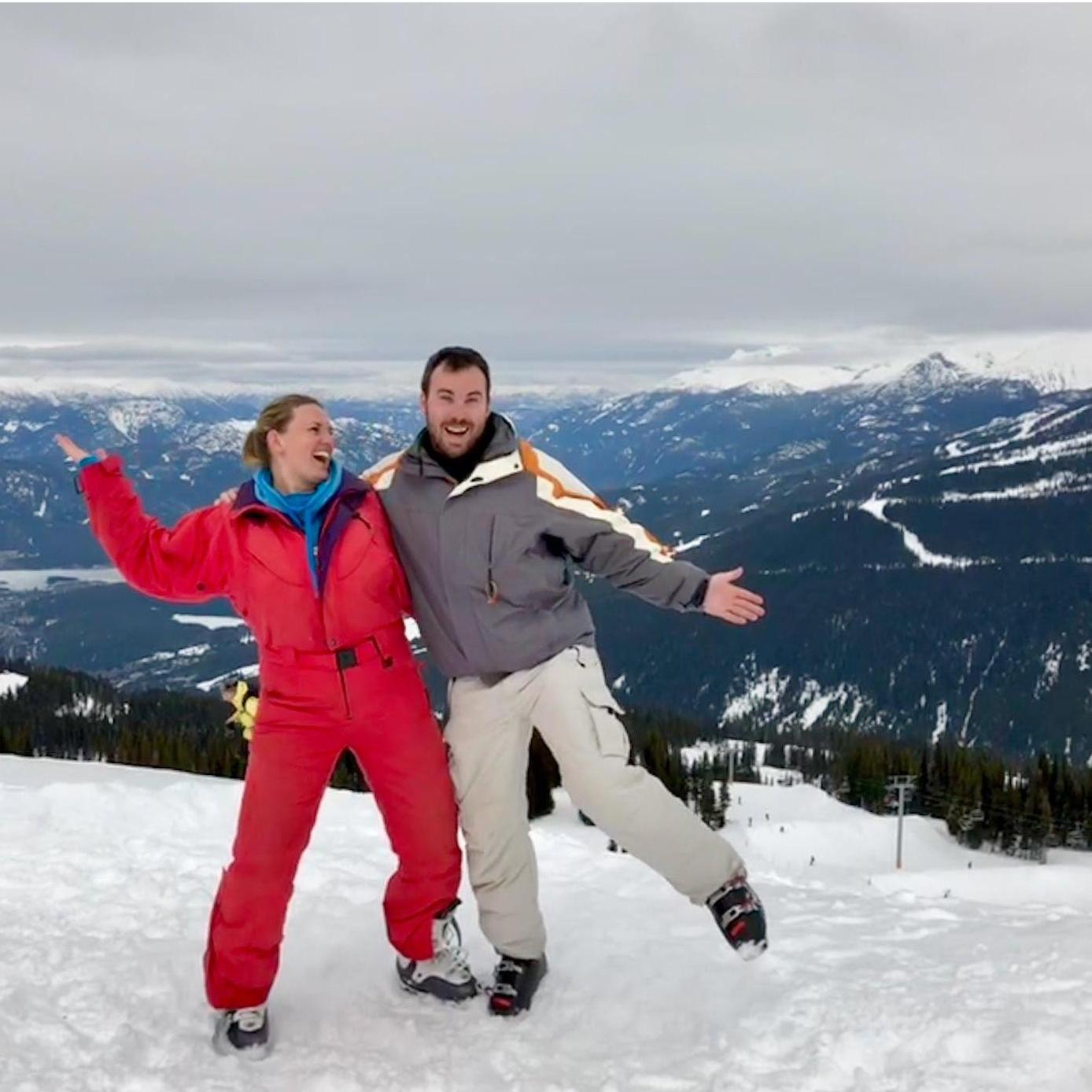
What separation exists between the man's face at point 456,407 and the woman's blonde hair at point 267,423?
55 cm

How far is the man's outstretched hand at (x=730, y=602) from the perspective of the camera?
5.07 metres

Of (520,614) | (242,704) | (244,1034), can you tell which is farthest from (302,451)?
(242,704)

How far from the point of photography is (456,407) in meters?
5.06

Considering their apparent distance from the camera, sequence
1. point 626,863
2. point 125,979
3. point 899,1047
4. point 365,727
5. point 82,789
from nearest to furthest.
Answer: point 899,1047 → point 365,727 → point 125,979 → point 626,863 → point 82,789

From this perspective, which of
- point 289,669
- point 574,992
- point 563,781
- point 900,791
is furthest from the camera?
point 900,791

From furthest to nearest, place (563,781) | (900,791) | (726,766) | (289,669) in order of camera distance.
Answer: (726,766), (900,791), (563,781), (289,669)

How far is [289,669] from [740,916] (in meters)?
2.43

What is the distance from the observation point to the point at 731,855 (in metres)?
5.32

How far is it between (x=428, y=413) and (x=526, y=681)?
1355 millimetres

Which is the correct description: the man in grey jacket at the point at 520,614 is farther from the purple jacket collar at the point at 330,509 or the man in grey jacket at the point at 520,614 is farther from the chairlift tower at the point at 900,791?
the chairlift tower at the point at 900,791

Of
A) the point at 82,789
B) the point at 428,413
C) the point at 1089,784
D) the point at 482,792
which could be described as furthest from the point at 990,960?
the point at 1089,784

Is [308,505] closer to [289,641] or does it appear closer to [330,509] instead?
[330,509]

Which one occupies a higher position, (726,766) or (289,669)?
(289,669)

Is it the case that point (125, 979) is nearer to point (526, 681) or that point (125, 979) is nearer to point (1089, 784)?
point (526, 681)
